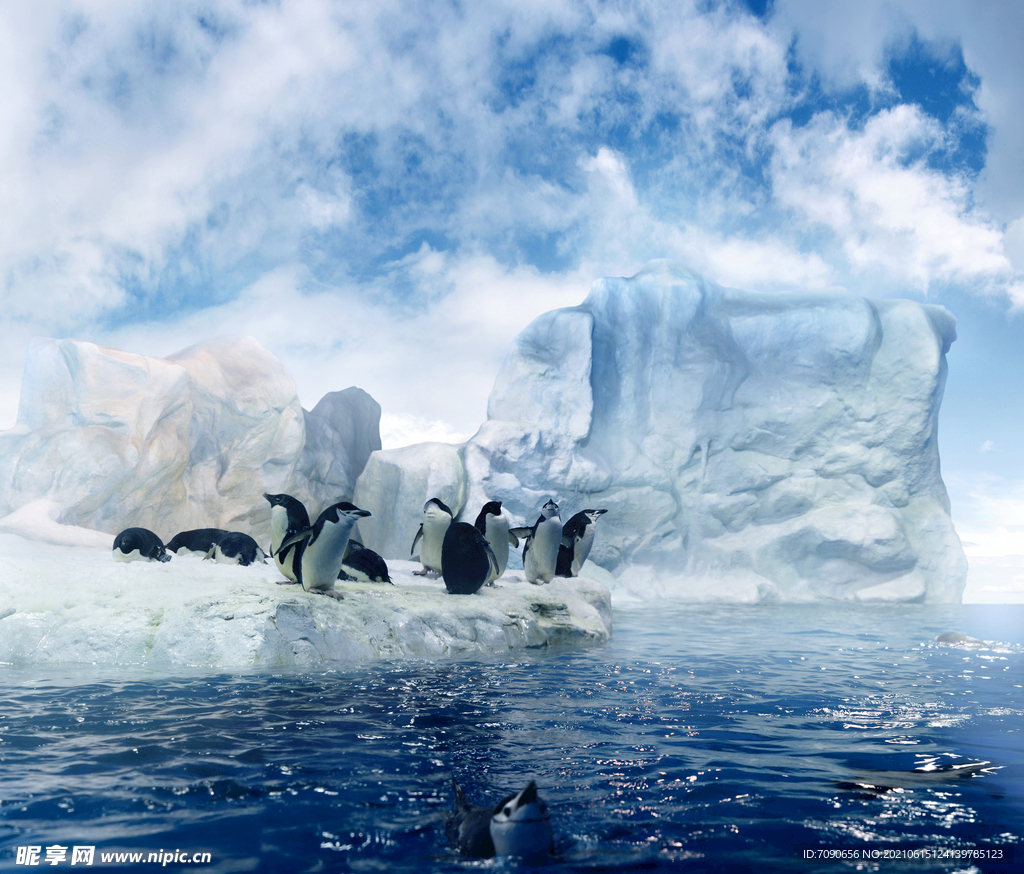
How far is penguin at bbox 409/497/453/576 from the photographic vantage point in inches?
336

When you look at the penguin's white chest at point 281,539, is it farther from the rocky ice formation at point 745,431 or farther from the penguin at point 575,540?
the rocky ice formation at point 745,431

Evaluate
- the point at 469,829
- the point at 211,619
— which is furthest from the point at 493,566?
the point at 469,829

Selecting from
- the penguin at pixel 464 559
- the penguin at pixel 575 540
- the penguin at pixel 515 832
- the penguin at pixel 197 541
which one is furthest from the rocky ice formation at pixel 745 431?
the penguin at pixel 515 832

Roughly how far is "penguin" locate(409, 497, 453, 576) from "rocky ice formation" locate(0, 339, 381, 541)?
37.0 ft

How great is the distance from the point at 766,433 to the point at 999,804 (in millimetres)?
20330

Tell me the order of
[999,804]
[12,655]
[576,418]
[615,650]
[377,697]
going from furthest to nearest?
[576,418]
[615,650]
[12,655]
[377,697]
[999,804]

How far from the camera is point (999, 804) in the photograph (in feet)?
9.25

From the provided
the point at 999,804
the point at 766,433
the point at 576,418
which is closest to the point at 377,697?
the point at 999,804

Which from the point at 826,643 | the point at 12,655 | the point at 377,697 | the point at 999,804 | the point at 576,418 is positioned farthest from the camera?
the point at 576,418

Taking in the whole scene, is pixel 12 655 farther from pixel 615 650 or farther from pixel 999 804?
pixel 999 804

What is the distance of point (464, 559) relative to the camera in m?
7.76

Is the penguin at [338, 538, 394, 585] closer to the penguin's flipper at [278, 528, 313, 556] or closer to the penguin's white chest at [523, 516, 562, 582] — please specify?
the penguin's flipper at [278, 528, 313, 556]

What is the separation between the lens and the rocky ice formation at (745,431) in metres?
21.3

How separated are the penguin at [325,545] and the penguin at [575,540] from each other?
16.3 feet
